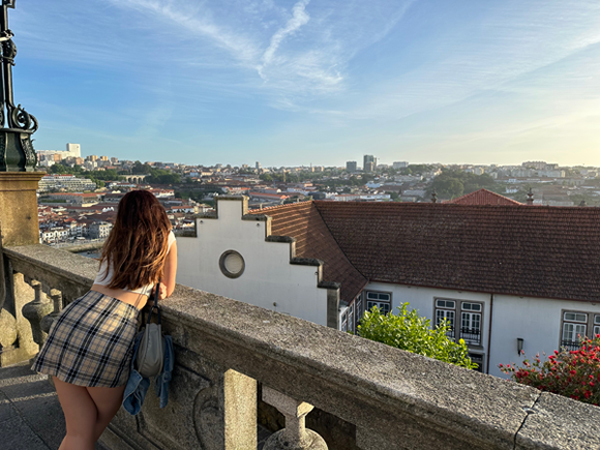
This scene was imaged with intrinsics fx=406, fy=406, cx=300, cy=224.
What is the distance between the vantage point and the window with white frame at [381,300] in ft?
50.1

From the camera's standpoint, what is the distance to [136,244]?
79.8 inches

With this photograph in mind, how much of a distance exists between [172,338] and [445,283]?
45.2 feet

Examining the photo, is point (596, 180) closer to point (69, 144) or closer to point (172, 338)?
point (172, 338)

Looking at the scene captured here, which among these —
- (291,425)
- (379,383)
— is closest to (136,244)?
(291,425)

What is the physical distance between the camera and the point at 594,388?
171 inches

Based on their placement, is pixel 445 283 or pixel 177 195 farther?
pixel 177 195

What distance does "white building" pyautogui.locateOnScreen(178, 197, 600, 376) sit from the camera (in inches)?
512

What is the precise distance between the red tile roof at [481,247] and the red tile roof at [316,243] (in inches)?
28.8

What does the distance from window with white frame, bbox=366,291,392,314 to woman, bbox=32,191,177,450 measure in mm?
13893

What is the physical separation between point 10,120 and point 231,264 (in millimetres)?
9855

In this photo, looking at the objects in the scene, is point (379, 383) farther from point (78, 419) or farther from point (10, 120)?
point (10, 120)

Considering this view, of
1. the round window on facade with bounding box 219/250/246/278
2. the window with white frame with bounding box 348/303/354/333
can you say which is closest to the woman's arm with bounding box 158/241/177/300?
the round window on facade with bounding box 219/250/246/278

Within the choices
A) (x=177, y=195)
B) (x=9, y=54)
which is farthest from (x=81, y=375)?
(x=177, y=195)

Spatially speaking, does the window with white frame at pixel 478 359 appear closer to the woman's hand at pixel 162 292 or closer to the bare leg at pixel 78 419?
the woman's hand at pixel 162 292
